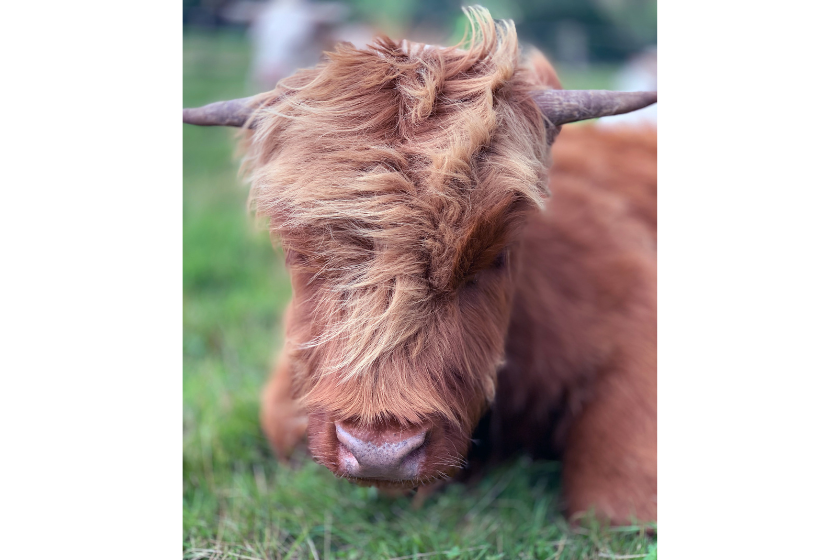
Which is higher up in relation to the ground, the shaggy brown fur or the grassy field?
the shaggy brown fur

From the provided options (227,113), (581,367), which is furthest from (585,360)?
(227,113)

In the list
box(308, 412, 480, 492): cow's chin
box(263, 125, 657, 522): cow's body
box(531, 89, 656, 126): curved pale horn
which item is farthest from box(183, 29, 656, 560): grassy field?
box(531, 89, 656, 126): curved pale horn

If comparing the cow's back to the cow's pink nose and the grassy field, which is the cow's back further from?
the cow's pink nose

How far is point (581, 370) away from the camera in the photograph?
2709 mm

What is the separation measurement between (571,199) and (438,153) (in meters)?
1.41

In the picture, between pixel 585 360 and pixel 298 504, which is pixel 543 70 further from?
pixel 298 504

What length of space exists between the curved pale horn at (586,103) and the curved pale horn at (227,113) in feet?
3.11

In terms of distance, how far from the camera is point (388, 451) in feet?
5.65

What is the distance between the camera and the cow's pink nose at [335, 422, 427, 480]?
5.66 feet

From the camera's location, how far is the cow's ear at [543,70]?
2.39 m

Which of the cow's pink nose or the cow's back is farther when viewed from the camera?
the cow's back

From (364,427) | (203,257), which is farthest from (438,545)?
(203,257)

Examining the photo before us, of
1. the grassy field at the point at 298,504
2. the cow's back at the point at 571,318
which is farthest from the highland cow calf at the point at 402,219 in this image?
the grassy field at the point at 298,504

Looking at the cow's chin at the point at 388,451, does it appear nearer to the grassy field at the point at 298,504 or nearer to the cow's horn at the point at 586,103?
the grassy field at the point at 298,504
